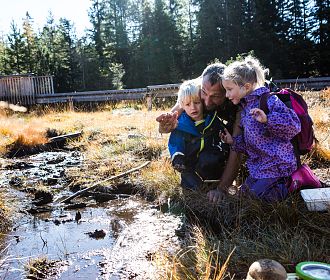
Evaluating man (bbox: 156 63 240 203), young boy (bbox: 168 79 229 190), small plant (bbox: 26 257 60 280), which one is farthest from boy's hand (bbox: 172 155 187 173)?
small plant (bbox: 26 257 60 280)

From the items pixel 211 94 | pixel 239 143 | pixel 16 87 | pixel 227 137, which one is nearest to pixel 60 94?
pixel 16 87

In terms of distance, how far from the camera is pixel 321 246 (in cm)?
222

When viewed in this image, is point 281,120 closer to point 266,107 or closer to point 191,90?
point 266,107

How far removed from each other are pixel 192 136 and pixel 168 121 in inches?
12.8

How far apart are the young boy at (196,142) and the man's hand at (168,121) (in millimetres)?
107

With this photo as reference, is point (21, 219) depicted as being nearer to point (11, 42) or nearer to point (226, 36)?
point (226, 36)

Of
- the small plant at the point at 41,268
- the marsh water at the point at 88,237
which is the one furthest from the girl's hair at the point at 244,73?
the small plant at the point at 41,268

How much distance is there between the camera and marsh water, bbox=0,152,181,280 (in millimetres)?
2479

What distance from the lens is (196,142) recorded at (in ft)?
11.5

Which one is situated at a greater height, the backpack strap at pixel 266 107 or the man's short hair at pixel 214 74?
the man's short hair at pixel 214 74

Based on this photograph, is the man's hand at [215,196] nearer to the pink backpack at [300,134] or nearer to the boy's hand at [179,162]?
the boy's hand at [179,162]

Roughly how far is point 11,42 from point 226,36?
21.3 m

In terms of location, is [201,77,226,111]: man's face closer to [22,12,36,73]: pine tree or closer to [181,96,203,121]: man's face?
[181,96,203,121]: man's face

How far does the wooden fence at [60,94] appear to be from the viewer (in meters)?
12.9
